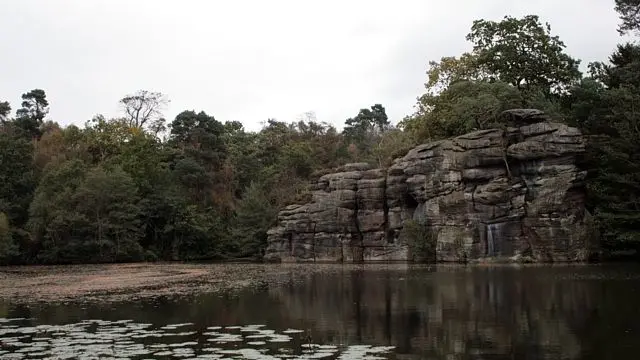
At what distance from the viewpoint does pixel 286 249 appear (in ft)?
198

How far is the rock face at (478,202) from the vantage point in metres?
46.9

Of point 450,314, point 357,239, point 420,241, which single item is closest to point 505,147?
point 420,241

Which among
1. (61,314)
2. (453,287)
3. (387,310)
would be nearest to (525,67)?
(453,287)

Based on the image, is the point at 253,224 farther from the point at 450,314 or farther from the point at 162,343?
the point at 162,343

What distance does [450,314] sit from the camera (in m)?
18.0

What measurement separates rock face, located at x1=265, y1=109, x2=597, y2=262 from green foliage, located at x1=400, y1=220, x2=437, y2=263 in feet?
0.31

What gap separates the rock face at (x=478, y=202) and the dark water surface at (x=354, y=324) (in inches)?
795

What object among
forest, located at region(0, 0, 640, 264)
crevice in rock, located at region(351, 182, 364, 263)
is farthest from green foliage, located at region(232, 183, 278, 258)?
crevice in rock, located at region(351, 182, 364, 263)

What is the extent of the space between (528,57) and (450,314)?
47.8 metres

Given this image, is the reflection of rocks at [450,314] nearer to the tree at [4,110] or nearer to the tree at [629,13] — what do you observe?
the tree at [629,13]

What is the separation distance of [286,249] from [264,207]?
329 inches

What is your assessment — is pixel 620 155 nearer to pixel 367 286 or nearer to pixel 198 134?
pixel 367 286

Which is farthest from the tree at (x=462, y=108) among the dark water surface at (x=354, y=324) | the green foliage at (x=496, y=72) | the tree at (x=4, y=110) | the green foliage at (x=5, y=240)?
the tree at (x=4, y=110)

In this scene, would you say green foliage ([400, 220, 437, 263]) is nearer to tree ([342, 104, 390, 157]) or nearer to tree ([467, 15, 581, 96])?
tree ([467, 15, 581, 96])
